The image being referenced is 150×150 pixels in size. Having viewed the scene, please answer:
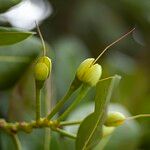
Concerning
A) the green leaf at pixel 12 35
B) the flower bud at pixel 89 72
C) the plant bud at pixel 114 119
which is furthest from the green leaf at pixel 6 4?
the plant bud at pixel 114 119

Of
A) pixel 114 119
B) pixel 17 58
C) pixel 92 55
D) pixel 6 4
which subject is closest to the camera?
pixel 6 4

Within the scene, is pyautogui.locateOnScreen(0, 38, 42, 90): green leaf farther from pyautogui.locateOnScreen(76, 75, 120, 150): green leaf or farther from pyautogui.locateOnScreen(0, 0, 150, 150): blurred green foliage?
pyautogui.locateOnScreen(76, 75, 120, 150): green leaf

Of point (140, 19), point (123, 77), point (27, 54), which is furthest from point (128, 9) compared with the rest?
point (27, 54)

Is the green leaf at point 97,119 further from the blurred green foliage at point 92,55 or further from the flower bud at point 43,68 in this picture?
the blurred green foliage at point 92,55

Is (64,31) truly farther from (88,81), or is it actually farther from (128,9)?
(88,81)

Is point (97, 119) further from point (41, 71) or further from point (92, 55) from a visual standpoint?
point (92, 55)

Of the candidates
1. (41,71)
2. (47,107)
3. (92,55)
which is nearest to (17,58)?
(47,107)
